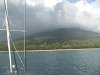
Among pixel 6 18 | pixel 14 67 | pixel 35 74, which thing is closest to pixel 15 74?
pixel 14 67

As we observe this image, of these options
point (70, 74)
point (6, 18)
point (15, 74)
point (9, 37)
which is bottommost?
point (70, 74)

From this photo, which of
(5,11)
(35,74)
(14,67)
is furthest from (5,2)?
(35,74)

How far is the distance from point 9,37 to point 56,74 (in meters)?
91.0

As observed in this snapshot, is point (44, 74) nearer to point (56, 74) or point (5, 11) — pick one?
point (56, 74)

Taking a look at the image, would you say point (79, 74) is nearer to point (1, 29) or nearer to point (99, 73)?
point (99, 73)

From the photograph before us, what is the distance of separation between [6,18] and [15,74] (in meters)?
6.07

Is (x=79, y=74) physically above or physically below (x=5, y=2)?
below

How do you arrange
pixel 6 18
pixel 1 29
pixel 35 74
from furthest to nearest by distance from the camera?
1. pixel 35 74
2. pixel 1 29
3. pixel 6 18

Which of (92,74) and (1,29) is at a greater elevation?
Result: (1,29)

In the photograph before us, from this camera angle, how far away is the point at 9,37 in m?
31.1

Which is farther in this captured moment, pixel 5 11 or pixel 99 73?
pixel 99 73

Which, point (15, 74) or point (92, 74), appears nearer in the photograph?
point (15, 74)

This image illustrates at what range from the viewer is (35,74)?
116 meters

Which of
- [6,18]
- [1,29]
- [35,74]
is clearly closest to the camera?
[6,18]
